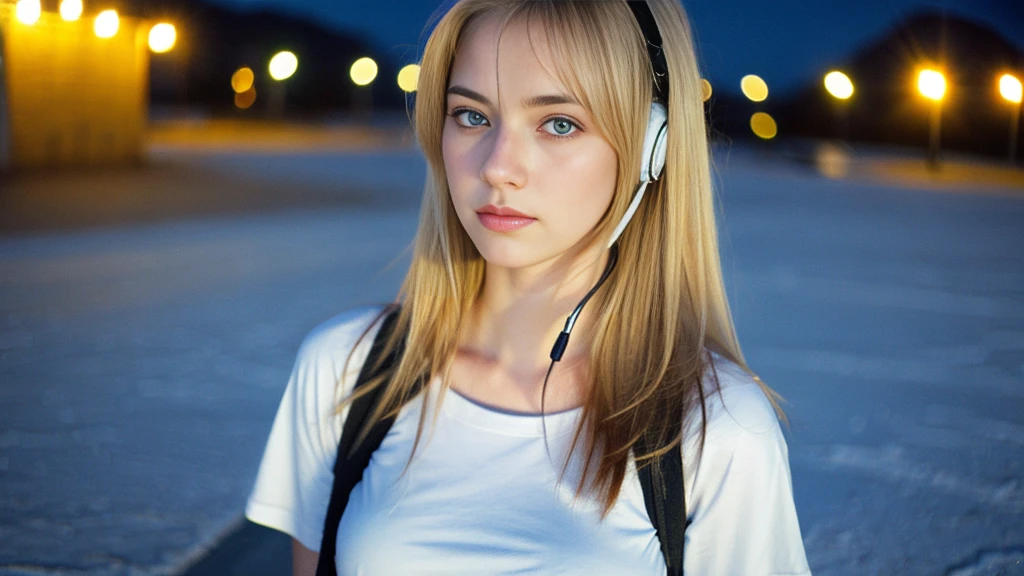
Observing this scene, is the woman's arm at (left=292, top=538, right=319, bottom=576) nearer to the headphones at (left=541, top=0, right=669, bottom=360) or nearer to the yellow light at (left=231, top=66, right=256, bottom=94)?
the headphones at (left=541, top=0, right=669, bottom=360)

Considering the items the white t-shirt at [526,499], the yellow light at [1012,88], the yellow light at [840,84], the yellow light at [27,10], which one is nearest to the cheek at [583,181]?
the white t-shirt at [526,499]

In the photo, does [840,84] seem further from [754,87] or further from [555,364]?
[555,364]

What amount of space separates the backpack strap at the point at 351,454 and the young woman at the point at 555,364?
0.08ft

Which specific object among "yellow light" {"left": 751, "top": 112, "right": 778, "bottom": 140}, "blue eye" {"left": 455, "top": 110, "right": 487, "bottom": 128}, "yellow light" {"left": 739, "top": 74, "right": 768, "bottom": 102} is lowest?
"blue eye" {"left": 455, "top": 110, "right": 487, "bottom": 128}

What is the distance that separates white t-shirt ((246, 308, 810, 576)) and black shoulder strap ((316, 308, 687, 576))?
2cm

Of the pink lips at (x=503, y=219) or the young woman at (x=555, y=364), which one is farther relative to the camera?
the pink lips at (x=503, y=219)

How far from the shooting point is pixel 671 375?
67.2 inches

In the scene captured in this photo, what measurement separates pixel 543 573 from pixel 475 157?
763 mm

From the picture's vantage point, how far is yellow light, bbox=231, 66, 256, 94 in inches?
1367

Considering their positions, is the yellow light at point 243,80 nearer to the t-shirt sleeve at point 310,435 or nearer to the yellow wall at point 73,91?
the yellow wall at point 73,91

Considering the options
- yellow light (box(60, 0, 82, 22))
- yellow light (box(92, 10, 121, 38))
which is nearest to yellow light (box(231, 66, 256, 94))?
yellow light (box(92, 10, 121, 38))

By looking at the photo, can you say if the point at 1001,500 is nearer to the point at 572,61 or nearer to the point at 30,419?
the point at 572,61

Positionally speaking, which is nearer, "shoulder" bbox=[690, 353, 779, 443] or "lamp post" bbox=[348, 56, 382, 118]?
"shoulder" bbox=[690, 353, 779, 443]

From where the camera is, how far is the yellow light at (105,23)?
14.6m
